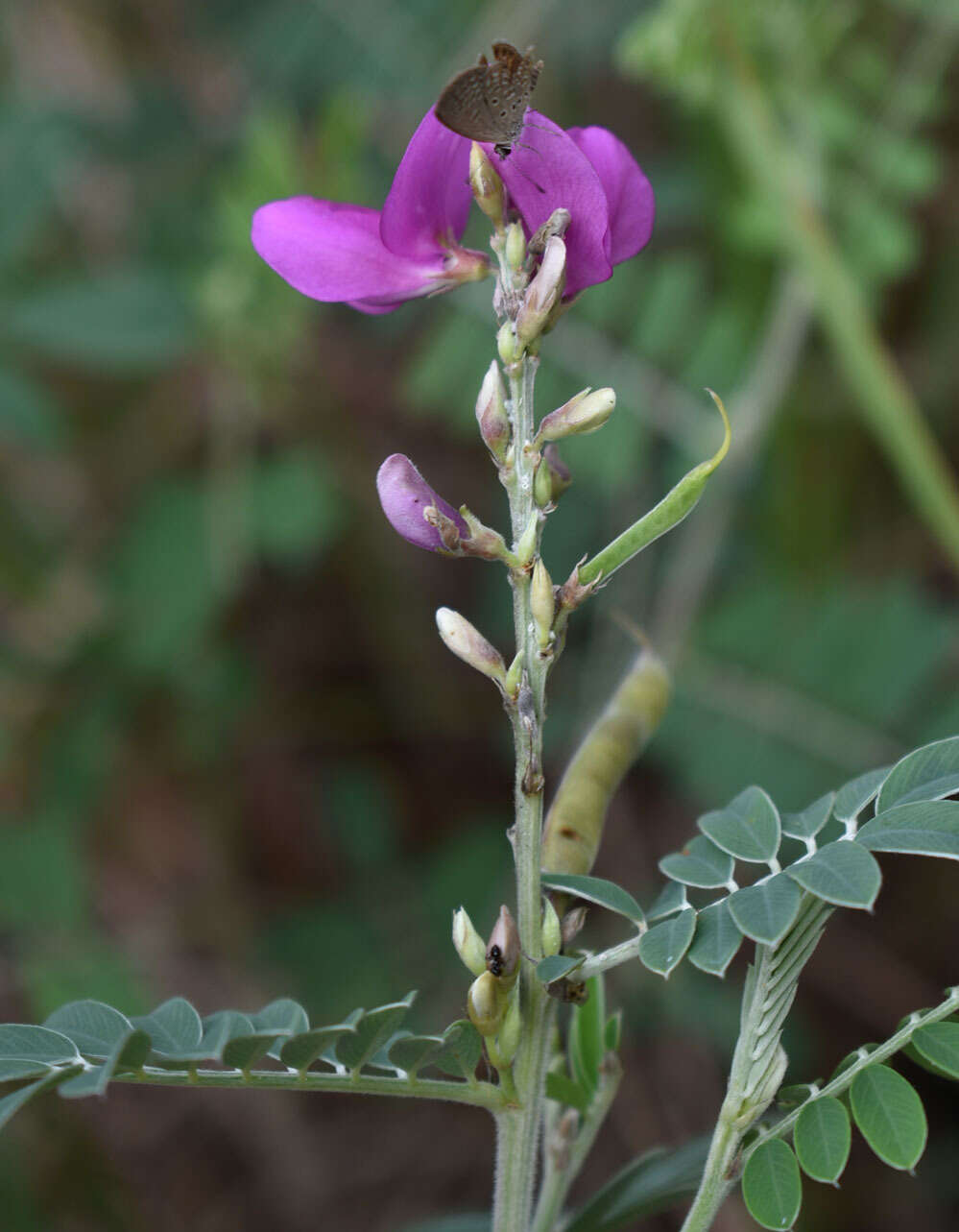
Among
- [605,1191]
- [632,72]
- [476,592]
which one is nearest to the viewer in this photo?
[605,1191]

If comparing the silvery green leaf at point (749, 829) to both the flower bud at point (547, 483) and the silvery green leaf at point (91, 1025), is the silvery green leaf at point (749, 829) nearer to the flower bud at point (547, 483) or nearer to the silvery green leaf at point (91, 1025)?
the flower bud at point (547, 483)

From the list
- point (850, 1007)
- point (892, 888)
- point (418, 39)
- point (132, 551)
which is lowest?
point (850, 1007)

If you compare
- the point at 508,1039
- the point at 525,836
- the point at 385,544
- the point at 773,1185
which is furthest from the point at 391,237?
the point at 385,544

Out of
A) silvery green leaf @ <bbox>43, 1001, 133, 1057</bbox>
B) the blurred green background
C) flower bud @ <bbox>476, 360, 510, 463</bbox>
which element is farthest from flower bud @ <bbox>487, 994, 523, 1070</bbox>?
the blurred green background

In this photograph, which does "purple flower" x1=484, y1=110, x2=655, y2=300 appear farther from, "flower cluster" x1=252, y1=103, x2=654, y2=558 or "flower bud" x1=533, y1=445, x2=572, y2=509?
"flower bud" x1=533, y1=445, x2=572, y2=509

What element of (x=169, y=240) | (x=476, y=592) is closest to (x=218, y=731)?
(x=476, y=592)

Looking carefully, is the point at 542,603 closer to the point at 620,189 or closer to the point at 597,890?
the point at 597,890

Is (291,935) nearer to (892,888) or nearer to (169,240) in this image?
(892,888)
